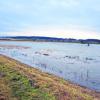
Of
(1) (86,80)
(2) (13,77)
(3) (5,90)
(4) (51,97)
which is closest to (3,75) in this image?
(2) (13,77)

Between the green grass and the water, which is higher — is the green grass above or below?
above

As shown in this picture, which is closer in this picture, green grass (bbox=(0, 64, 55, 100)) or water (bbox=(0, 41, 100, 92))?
green grass (bbox=(0, 64, 55, 100))

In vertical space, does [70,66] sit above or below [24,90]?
below

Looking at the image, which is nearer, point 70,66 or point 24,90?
point 24,90

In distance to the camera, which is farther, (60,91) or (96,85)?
(96,85)

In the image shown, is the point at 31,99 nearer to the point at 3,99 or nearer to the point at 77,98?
the point at 3,99

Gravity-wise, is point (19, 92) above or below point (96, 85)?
above

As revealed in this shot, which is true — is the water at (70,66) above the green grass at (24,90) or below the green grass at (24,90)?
below

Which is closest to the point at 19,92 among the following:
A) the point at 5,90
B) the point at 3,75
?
the point at 5,90

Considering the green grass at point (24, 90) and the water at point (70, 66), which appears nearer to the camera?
the green grass at point (24, 90)

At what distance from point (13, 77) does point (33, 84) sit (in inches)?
101

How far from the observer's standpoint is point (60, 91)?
17.1m

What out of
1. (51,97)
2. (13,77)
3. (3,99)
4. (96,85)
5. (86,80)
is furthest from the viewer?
(86,80)

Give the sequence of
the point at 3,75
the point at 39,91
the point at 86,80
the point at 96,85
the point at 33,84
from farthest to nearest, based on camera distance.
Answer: the point at 86,80 → the point at 96,85 → the point at 3,75 → the point at 33,84 → the point at 39,91
